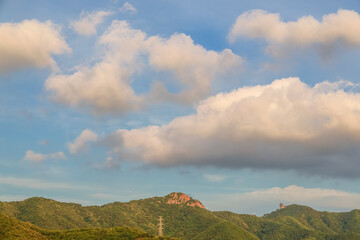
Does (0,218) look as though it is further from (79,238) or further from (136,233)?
(136,233)

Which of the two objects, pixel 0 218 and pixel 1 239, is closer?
pixel 1 239

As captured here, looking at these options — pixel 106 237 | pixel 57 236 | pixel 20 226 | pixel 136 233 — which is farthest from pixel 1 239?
pixel 136 233

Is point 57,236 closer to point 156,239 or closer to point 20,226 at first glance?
point 20,226

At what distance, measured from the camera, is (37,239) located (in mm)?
115875

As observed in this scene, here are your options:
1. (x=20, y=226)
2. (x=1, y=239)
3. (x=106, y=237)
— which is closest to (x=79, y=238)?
(x=106, y=237)

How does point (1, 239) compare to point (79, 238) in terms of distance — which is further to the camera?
point (79, 238)

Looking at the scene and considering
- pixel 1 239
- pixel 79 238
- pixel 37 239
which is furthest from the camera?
pixel 79 238

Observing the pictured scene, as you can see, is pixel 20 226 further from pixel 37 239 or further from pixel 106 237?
pixel 106 237

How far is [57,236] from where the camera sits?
127750 mm

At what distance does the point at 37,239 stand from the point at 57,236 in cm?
1237

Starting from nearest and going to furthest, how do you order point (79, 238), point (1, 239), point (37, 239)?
point (1, 239) < point (37, 239) < point (79, 238)

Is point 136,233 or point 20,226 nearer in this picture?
point 20,226

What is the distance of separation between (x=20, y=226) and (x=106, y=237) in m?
26.4

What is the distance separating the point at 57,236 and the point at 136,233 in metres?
25.7
